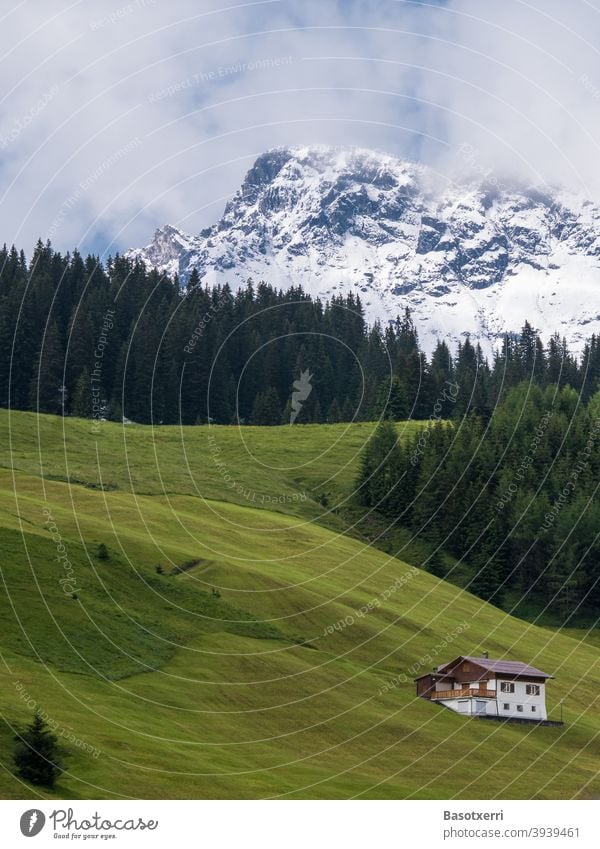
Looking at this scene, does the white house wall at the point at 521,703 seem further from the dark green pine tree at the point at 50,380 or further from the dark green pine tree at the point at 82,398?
the dark green pine tree at the point at 50,380

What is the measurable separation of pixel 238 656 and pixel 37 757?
107 ft

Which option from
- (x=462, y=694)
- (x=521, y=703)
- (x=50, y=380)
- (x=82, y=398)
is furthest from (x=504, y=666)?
(x=50, y=380)

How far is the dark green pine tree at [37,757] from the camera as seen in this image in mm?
51781

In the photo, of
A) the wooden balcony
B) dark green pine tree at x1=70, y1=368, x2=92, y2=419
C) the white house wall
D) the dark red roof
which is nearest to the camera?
the wooden balcony

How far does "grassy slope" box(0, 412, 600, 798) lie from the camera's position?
6362cm

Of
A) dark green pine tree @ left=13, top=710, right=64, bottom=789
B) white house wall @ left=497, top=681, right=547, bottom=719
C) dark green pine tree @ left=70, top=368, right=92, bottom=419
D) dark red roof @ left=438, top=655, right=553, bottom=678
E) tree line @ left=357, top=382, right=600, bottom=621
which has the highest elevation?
dark green pine tree @ left=70, top=368, right=92, bottom=419

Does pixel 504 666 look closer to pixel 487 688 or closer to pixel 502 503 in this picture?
pixel 487 688

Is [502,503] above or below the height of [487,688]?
above

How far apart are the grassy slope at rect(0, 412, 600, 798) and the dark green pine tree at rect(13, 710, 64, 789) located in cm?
93

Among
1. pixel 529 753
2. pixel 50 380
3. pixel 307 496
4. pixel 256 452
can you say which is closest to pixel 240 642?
pixel 529 753

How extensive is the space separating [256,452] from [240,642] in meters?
87.1

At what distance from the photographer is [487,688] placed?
9262 centimetres

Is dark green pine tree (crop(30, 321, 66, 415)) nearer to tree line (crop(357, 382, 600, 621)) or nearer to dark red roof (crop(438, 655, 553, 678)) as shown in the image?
tree line (crop(357, 382, 600, 621))

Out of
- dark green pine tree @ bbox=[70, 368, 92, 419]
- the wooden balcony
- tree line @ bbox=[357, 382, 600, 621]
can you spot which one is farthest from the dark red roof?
dark green pine tree @ bbox=[70, 368, 92, 419]
